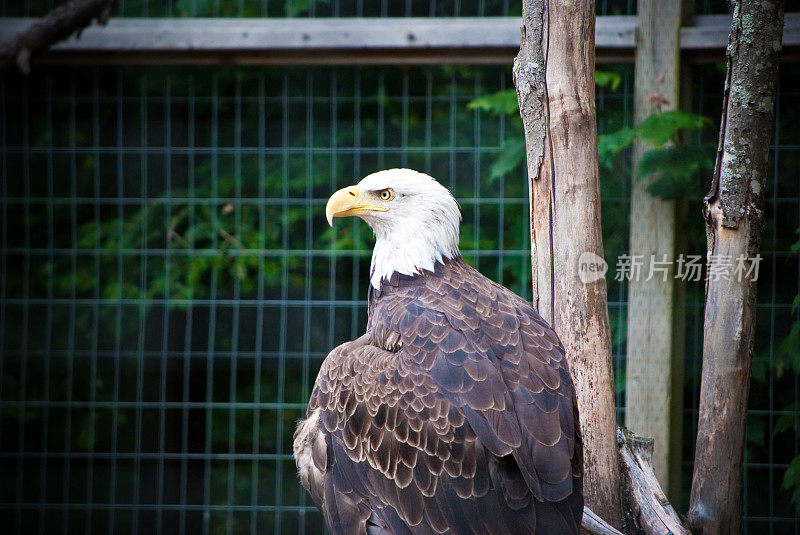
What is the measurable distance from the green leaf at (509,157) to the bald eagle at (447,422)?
3.27ft

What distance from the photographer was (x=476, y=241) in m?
3.46

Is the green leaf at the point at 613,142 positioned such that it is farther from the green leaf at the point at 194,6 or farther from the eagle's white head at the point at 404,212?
the green leaf at the point at 194,6

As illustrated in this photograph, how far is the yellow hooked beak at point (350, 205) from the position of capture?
98.3 inches

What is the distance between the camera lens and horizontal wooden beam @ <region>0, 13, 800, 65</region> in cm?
308

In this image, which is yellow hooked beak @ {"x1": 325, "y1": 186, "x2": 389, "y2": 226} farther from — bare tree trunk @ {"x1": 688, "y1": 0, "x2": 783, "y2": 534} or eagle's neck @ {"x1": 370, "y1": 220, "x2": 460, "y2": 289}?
bare tree trunk @ {"x1": 688, "y1": 0, "x2": 783, "y2": 534}

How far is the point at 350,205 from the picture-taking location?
8.22ft

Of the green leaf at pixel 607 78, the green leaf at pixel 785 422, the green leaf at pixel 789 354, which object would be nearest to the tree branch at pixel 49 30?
the green leaf at pixel 607 78

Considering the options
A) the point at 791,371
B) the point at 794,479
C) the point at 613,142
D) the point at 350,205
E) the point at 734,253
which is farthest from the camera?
the point at 791,371

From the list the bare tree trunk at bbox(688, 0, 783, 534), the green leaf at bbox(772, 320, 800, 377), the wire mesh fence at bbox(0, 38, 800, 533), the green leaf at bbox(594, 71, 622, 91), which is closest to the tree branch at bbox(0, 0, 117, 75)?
the wire mesh fence at bbox(0, 38, 800, 533)

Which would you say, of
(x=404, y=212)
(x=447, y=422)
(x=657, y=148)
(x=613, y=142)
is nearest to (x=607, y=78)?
(x=613, y=142)

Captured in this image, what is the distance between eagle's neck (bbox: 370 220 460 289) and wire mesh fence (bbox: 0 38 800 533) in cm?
92

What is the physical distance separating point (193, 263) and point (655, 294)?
214cm

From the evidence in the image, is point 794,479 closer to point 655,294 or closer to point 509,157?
point 655,294

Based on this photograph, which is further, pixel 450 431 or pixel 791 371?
pixel 791 371
